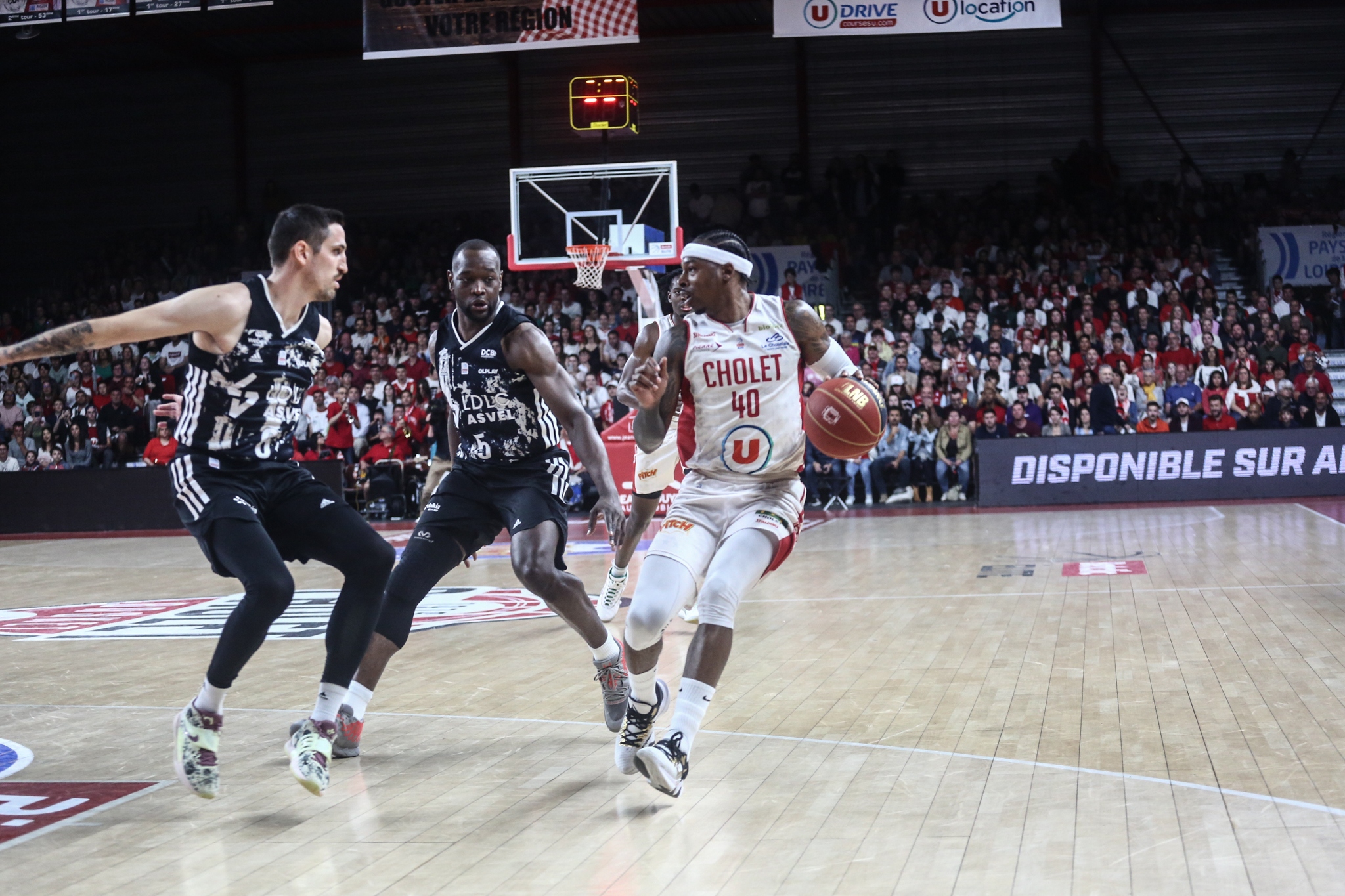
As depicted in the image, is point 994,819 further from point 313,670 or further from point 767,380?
point 313,670

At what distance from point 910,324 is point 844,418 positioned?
583 inches

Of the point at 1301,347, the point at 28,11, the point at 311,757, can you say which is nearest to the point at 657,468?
the point at 311,757

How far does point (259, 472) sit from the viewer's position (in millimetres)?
4453

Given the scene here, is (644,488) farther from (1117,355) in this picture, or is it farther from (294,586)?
(1117,355)

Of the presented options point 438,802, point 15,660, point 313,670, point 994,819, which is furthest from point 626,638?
point 15,660

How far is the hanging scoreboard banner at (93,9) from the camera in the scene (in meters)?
17.2

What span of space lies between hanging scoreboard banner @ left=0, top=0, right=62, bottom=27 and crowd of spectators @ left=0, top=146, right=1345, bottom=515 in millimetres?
5458

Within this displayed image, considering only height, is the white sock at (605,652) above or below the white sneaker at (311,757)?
above

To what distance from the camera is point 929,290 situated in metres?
21.0

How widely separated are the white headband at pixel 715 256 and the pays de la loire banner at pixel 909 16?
12.5 metres

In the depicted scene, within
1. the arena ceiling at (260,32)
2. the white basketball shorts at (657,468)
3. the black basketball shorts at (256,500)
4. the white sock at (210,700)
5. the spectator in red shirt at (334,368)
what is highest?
the arena ceiling at (260,32)

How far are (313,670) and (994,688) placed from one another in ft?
11.2

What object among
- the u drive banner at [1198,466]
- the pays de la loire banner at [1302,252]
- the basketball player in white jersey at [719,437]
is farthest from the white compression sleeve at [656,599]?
the pays de la loire banner at [1302,252]

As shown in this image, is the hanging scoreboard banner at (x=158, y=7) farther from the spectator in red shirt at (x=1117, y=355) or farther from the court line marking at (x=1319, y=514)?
the court line marking at (x=1319, y=514)
